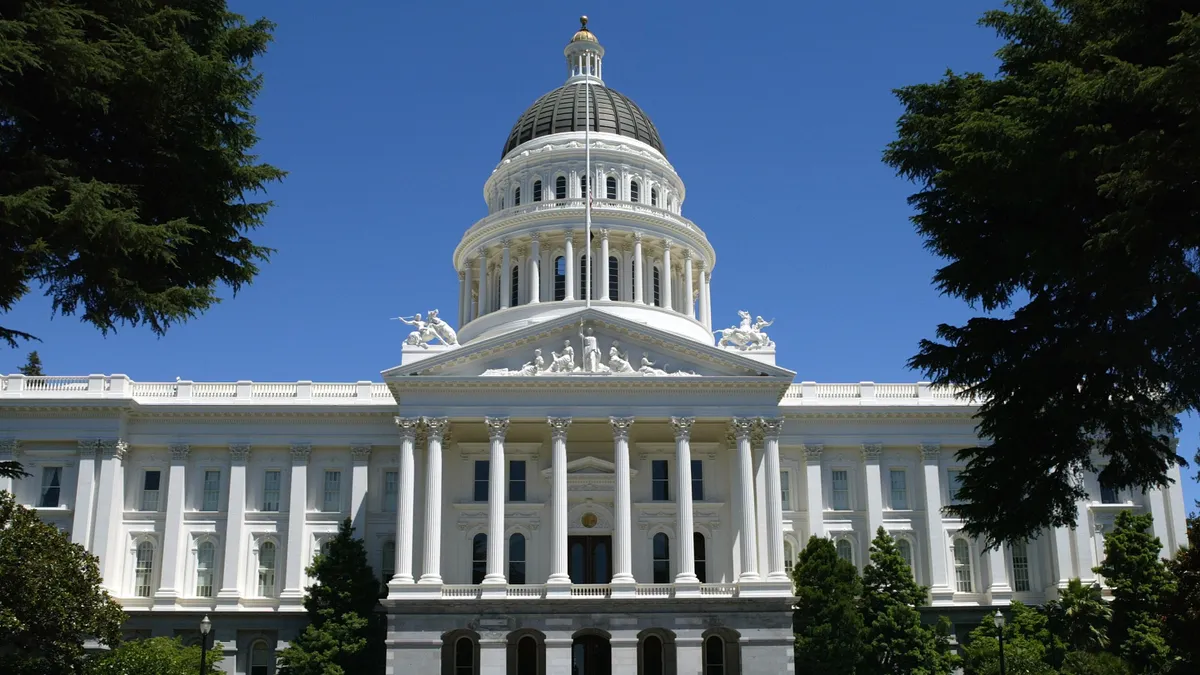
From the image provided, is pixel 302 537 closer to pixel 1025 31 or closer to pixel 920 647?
pixel 920 647

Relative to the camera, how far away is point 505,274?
240 feet

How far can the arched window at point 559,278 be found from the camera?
239ft

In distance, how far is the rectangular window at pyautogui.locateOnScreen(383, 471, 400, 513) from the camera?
202ft

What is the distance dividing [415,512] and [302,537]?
770 centimetres

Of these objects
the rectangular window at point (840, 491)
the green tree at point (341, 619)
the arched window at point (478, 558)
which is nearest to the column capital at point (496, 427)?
the arched window at point (478, 558)

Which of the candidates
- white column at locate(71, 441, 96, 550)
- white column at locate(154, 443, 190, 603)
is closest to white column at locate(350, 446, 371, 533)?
white column at locate(154, 443, 190, 603)

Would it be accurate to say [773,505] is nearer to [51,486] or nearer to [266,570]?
[266,570]

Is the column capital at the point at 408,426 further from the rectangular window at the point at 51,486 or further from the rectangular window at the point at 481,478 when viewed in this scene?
the rectangular window at the point at 51,486

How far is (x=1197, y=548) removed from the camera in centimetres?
4103

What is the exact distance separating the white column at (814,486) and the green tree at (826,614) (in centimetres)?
715

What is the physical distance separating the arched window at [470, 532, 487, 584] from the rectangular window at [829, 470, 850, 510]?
17.6 meters

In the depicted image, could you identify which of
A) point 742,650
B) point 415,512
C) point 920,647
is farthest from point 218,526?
point 920,647

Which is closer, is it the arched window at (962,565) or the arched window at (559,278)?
the arched window at (962,565)

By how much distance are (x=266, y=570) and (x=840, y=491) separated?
28.8m
